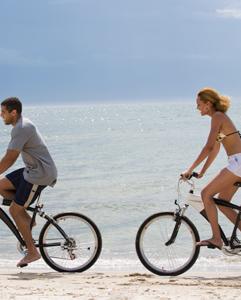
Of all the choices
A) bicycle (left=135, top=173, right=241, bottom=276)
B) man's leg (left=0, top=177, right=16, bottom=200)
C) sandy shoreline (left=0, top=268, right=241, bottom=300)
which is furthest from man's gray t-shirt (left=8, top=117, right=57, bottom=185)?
bicycle (left=135, top=173, right=241, bottom=276)

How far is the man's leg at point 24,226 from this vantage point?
7.87 metres

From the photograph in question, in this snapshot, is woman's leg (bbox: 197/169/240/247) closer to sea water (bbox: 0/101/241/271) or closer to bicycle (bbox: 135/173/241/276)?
bicycle (bbox: 135/173/241/276)

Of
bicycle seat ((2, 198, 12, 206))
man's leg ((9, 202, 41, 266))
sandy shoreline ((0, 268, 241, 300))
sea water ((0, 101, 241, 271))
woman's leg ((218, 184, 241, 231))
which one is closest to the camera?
sandy shoreline ((0, 268, 241, 300))

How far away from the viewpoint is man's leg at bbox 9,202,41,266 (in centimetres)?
787

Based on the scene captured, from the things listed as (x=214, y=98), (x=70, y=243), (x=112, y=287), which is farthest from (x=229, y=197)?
(x=70, y=243)

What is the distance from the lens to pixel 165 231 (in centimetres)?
798

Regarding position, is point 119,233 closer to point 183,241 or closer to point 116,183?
point 183,241

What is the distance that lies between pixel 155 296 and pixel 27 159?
7.26ft

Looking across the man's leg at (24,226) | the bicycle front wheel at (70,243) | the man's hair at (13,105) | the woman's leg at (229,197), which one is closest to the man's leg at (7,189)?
the man's leg at (24,226)

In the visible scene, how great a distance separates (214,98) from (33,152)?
2003 mm

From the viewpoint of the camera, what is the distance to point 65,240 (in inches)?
318

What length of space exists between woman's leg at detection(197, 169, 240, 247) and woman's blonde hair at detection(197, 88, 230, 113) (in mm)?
654

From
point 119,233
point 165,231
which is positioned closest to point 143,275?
point 165,231

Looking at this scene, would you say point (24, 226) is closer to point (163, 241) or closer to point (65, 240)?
point (65, 240)
